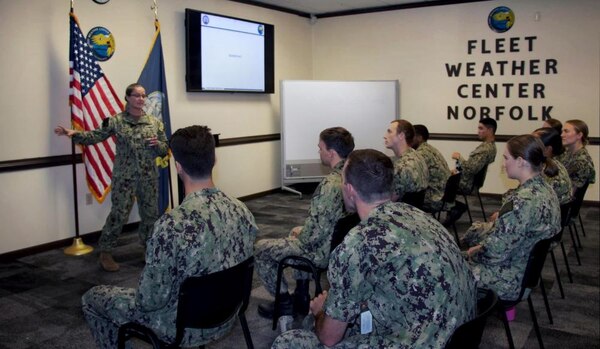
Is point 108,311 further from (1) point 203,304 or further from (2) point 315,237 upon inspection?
(2) point 315,237

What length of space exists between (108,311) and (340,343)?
39.0 inches

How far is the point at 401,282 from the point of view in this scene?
1604mm

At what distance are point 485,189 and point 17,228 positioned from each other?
589 cm

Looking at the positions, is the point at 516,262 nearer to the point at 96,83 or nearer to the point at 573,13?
the point at 96,83

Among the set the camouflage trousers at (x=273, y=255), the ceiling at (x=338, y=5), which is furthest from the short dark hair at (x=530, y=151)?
the ceiling at (x=338, y=5)

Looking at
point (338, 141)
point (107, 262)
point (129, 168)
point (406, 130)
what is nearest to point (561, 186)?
point (406, 130)

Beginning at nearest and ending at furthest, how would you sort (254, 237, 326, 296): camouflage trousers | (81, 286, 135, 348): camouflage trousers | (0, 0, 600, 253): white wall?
(81, 286, 135, 348): camouflage trousers, (254, 237, 326, 296): camouflage trousers, (0, 0, 600, 253): white wall

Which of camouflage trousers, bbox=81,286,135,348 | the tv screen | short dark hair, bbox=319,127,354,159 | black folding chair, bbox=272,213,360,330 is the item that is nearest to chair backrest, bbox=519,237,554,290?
black folding chair, bbox=272,213,360,330

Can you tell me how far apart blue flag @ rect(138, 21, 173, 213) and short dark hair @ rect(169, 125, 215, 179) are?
3.35 meters

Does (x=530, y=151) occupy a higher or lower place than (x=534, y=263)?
higher

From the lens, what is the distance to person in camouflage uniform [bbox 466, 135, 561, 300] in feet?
8.69

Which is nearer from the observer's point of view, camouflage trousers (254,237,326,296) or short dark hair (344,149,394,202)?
short dark hair (344,149,394,202)

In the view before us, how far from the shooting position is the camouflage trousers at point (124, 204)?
4492 millimetres

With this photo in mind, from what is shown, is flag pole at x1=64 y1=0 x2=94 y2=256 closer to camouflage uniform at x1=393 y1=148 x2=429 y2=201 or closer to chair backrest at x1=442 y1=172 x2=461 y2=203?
camouflage uniform at x1=393 y1=148 x2=429 y2=201
